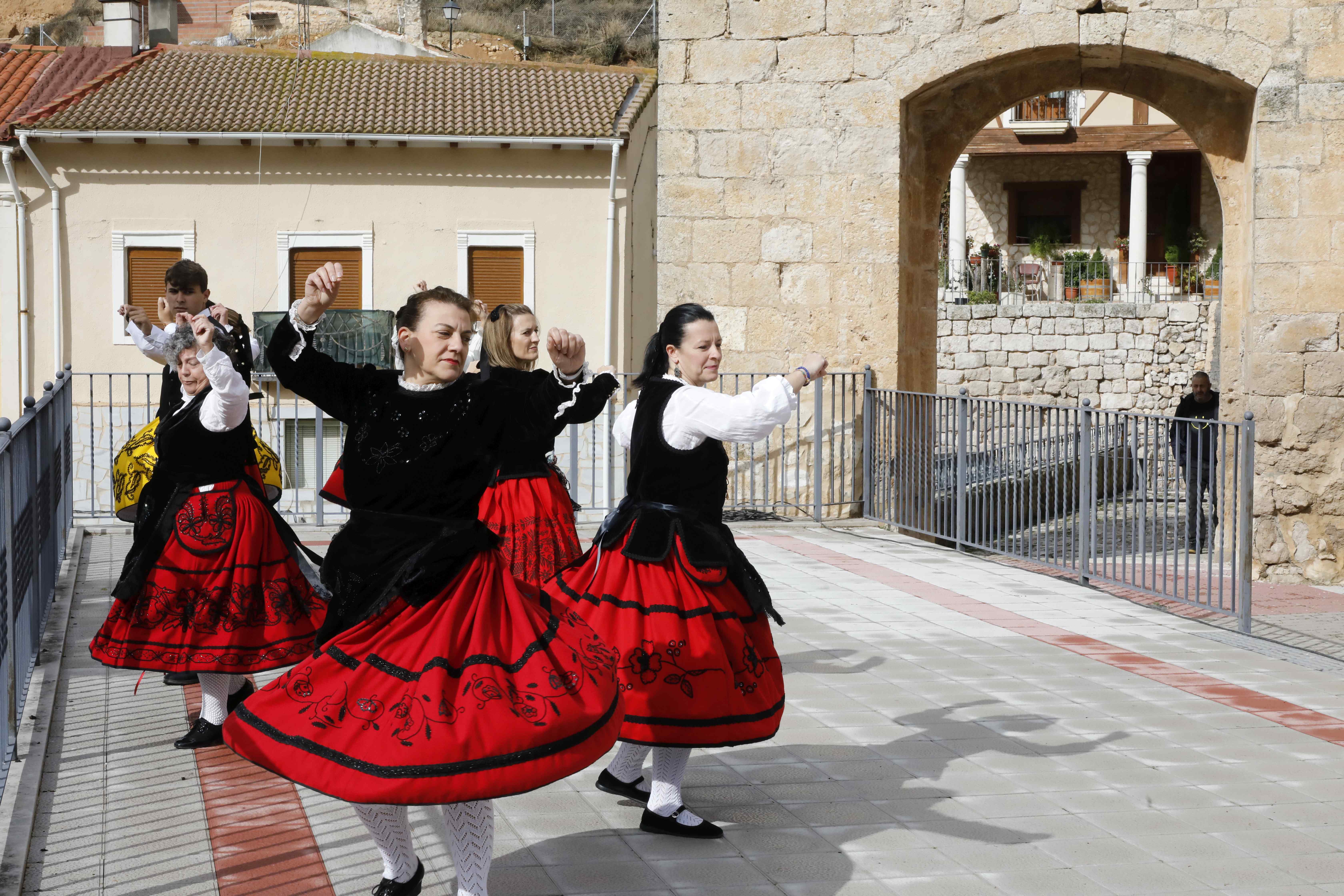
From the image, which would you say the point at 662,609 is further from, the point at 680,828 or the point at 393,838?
the point at 393,838

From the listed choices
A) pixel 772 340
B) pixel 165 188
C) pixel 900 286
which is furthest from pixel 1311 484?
pixel 165 188

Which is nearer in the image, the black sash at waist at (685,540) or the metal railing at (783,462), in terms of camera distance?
the black sash at waist at (685,540)

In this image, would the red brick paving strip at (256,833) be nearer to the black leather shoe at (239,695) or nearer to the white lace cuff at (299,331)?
the black leather shoe at (239,695)

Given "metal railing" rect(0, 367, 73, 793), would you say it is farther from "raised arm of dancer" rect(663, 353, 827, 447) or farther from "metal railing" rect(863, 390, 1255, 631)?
"metal railing" rect(863, 390, 1255, 631)

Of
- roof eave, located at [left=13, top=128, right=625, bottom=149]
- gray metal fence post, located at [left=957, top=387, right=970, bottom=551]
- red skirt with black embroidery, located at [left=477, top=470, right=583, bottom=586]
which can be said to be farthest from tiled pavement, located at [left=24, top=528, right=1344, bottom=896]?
roof eave, located at [left=13, top=128, right=625, bottom=149]

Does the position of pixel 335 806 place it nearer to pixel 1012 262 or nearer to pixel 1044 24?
pixel 1044 24

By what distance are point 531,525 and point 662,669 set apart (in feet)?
5.89

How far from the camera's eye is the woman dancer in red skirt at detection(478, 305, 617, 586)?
5.56 meters

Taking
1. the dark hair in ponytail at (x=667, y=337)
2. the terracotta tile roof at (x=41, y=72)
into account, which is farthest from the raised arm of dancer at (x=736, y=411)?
the terracotta tile roof at (x=41, y=72)

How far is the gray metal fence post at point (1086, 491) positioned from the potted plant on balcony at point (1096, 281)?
22069 millimetres

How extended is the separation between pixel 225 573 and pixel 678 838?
6.33ft

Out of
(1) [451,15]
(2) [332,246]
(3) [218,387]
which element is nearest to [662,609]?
(3) [218,387]

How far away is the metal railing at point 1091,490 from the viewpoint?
799 centimetres

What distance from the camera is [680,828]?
410cm
